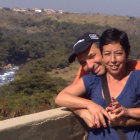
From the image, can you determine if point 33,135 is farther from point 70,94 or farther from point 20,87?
point 20,87

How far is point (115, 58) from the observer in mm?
2016

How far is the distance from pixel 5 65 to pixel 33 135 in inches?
1738


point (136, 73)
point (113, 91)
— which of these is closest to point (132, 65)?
point (136, 73)

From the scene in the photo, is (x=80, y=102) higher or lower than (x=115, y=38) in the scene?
lower

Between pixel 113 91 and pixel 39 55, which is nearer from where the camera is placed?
pixel 113 91

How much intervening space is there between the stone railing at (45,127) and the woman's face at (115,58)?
68cm

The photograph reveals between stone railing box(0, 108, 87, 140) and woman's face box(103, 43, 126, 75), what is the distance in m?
0.68

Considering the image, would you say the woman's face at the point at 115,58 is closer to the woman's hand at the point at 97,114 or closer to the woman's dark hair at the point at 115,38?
the woman's dark hair at the point at 115,38

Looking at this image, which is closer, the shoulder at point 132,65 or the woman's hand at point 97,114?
the woman's hand at point 97,114

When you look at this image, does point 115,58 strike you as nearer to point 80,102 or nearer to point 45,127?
point 80,102

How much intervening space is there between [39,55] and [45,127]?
1969 inches

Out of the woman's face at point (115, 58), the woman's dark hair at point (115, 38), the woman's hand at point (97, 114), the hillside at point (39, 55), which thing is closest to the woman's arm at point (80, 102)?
the woman's hand at point (97, 114)

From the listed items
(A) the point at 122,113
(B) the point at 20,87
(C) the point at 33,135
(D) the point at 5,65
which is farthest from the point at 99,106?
(D) the point at 5,65

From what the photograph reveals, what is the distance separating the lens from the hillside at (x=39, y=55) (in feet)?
16.0
